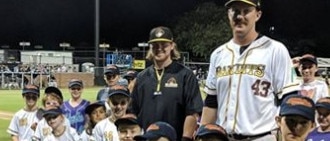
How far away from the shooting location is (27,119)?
7.57m

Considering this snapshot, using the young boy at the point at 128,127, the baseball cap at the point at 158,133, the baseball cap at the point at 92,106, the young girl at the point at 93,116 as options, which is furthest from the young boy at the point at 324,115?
the baseball cap at the point at 92,106

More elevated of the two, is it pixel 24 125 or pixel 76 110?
pixel 76 110

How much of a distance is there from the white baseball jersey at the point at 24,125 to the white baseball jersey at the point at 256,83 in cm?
419

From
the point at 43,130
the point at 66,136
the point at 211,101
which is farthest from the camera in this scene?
the point at 43,130

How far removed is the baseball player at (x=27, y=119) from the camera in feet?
24.4

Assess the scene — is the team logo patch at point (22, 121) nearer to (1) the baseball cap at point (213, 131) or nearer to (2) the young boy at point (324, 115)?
(2) the young boy at point (324, 115)

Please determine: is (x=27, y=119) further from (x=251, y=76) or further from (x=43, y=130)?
(x=251, y=76)

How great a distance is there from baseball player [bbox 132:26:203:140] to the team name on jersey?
3.51 ft

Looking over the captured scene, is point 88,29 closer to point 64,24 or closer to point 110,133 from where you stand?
point 64,24

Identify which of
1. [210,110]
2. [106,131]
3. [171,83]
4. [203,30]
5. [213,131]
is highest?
[203,30]

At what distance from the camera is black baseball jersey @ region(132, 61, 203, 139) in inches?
195

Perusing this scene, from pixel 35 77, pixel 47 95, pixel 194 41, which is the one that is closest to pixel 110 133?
pixel 47 95

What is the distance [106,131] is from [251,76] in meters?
2.61

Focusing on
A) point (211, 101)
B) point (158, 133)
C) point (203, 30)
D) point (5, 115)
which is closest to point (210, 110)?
point (211, 101)
